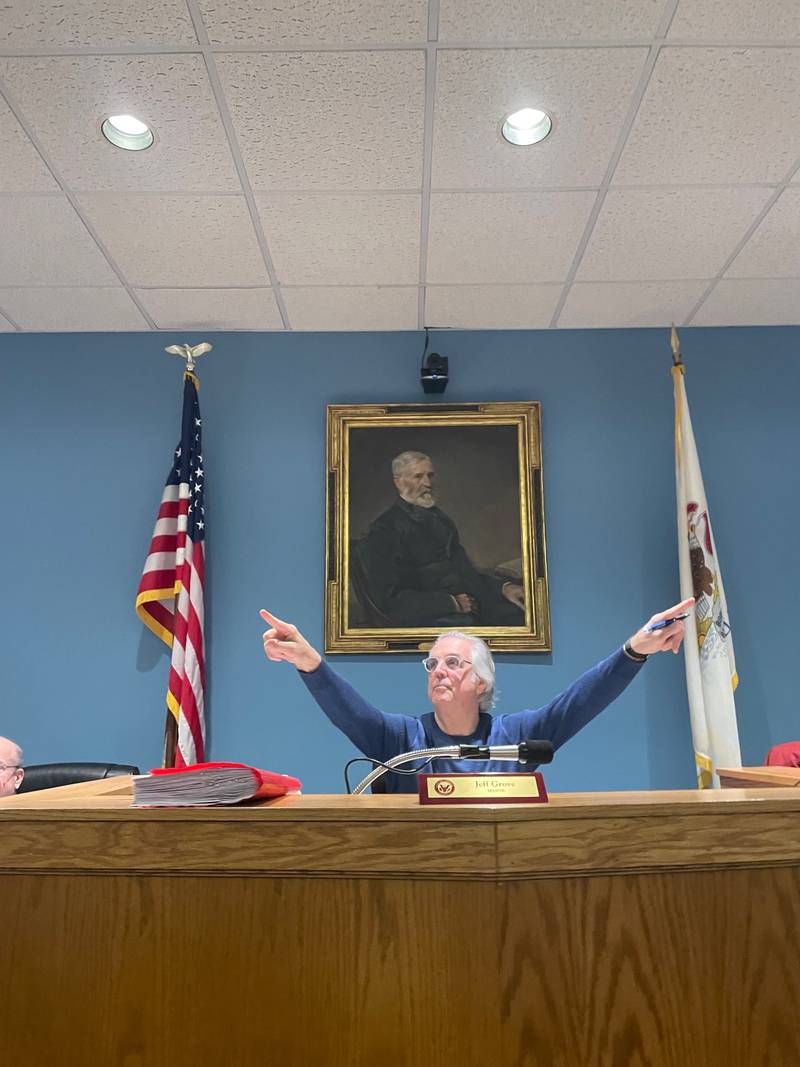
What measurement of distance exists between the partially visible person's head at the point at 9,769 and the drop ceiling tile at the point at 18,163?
1716mm

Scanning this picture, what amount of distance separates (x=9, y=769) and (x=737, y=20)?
2731 mm

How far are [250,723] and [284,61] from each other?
232cm

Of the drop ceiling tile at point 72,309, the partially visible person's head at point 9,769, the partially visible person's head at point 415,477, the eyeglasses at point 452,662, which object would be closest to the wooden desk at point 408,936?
the eyeglasses at point 452,662

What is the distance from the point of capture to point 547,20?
6.37ft

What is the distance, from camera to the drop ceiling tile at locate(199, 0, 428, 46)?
1880mm

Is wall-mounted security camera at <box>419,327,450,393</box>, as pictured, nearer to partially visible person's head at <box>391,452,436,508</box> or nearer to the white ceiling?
the white ceiling

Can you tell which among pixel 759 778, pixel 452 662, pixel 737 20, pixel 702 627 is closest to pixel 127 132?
pixel 737 20

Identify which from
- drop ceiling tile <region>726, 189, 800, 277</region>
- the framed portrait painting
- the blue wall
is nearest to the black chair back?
the blue wall

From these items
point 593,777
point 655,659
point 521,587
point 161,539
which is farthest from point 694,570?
point 161,539

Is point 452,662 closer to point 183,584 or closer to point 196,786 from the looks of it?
point 196,786

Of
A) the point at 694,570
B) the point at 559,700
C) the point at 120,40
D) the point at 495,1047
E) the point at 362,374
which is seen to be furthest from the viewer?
the point at 362,374

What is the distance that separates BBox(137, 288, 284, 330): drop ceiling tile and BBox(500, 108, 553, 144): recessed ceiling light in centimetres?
123

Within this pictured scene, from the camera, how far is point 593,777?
125 inches

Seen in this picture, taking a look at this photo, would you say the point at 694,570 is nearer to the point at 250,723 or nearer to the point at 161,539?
the point at 250,723
